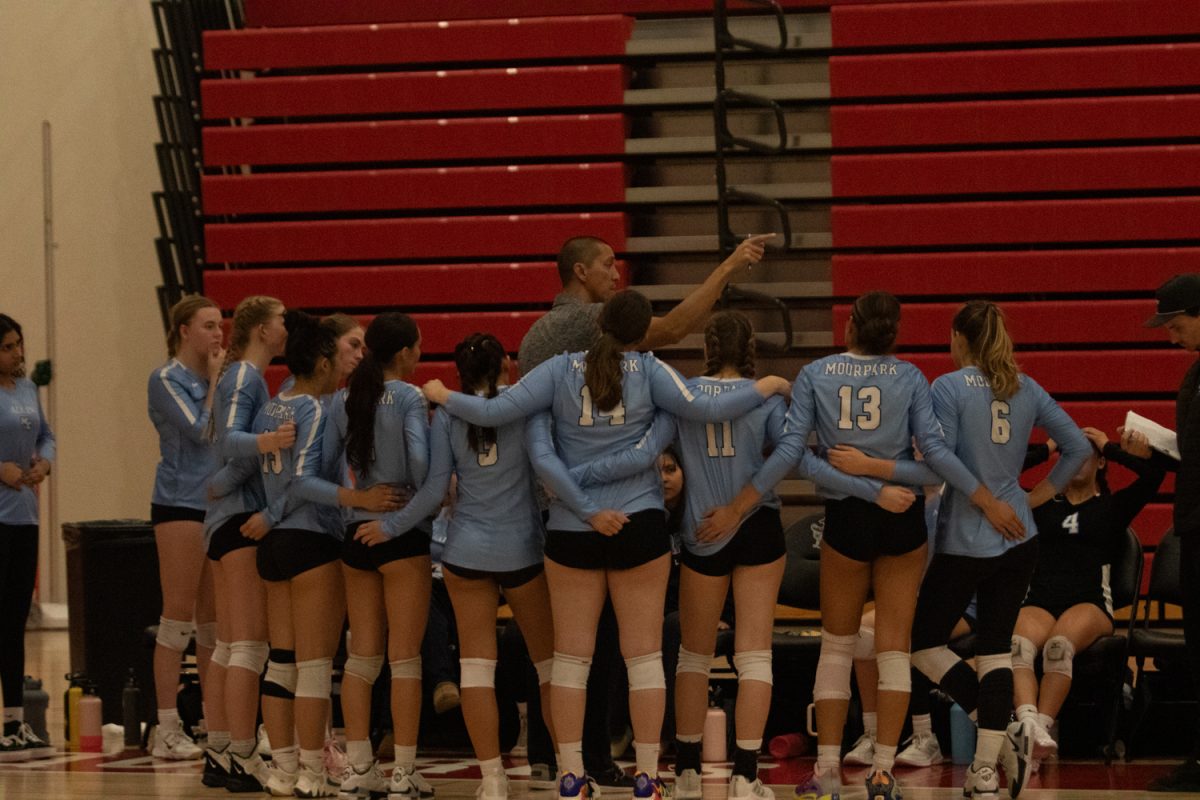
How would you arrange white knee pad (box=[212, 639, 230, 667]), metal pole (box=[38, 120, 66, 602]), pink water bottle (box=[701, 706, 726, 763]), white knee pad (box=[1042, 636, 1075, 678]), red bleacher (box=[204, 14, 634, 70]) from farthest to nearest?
1. metal pole (box=[38, 120, 66, 602])
2. red bleacher (box=[204, 14, 634, 70])
3. pink water bottle (box=[701, 706, 726, 763])
4. white knee pad (box=[1042, 636, 1075, 678])
5. white knee pad (box=[212, 639, 230, 667])

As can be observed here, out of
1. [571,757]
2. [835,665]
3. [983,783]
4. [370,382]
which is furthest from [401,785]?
[983,783]

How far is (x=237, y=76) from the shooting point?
10055mm

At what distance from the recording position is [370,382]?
5.28 m

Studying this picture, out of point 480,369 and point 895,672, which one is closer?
point 895,672

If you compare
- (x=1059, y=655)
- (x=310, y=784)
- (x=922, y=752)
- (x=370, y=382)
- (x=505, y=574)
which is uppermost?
(x=370, y=382)

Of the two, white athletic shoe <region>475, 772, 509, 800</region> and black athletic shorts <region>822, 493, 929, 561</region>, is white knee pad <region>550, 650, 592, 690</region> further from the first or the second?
black athletic shorts <region>822, 493, 929, 561</region>

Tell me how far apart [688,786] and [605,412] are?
1202 mm

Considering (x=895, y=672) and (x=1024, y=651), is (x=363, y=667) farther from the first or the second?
(x=1024, y=651)

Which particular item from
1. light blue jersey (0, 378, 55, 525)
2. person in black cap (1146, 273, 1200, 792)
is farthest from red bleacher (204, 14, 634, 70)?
person in black cap (1146, 273, 1200, 792)

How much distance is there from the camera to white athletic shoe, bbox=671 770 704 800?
513cm

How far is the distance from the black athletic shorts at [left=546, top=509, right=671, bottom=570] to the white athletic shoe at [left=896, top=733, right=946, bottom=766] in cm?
171

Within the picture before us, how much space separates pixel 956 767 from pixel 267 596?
2582 millimetres

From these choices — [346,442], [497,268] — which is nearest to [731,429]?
[346,442]

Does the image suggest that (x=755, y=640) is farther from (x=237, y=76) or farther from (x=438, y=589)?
(x=237, y=76)
